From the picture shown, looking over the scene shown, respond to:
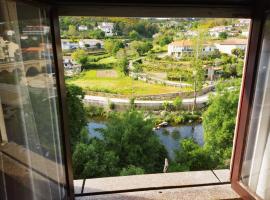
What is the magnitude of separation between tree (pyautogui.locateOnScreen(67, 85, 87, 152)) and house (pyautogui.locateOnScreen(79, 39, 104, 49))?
1172 millimetres

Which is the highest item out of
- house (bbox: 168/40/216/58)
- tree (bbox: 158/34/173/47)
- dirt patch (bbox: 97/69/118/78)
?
tree (bbox: 158/34/173/47)

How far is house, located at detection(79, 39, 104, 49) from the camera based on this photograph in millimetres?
3378

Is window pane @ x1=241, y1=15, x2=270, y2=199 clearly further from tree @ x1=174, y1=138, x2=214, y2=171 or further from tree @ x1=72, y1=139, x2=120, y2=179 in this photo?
tree @ x1=174, y1=138, x2=214, y2=171

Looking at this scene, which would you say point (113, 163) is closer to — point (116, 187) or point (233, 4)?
point (116, 187)

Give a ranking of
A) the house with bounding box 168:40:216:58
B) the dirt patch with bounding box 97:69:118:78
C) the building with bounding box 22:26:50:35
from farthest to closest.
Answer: the dirt patch with bounding box 97:69:118:78 < the house with bounding box 168:40:216:58 < the building with bounding box 22:26:50:35

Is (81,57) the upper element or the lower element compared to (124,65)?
upper

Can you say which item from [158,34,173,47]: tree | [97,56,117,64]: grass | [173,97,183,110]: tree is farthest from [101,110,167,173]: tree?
[158,34,173,47]: tree

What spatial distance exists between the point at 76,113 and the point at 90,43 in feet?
5.89

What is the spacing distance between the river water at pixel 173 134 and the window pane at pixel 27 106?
437 centimetres

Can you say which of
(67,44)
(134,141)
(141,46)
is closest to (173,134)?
(134,141)

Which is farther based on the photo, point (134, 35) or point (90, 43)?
point (134, 35)

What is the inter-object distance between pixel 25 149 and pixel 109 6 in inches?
35.3

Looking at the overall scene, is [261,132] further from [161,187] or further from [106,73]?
[106,73]

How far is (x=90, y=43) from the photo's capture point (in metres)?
3.53
